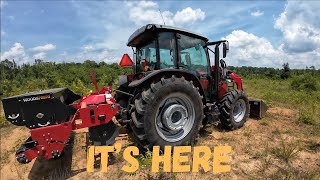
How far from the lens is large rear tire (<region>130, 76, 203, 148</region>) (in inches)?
180

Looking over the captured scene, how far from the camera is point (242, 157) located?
468cm

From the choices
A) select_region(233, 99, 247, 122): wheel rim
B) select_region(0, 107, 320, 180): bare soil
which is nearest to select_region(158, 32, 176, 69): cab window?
select_region(0, 107, 320, 180): bare soil

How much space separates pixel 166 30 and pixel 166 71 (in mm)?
867

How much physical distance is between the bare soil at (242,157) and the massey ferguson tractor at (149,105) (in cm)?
49

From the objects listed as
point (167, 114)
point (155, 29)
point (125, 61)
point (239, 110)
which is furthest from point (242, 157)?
point (125, 61)

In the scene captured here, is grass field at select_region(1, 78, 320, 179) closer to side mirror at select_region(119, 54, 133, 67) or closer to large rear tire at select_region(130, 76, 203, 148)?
large rear tire at select_region(130, 76, 203, 148)

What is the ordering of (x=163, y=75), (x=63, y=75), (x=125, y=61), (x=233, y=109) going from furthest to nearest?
(x=63, y=75), (x=233, y=109), (x=125, y=61), (x=163, y=75)

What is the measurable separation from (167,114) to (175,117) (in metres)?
0.28

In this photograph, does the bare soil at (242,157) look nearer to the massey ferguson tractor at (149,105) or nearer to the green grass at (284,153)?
the green grass at (284,153)

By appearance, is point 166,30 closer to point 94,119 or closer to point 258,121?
point 94,119

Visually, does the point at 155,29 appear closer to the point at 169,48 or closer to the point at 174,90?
the point at 169,48

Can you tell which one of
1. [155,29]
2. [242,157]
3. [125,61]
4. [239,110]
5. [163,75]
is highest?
[155,29]

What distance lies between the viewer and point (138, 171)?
426 centimetres

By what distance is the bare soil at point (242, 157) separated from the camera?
4070 mm
